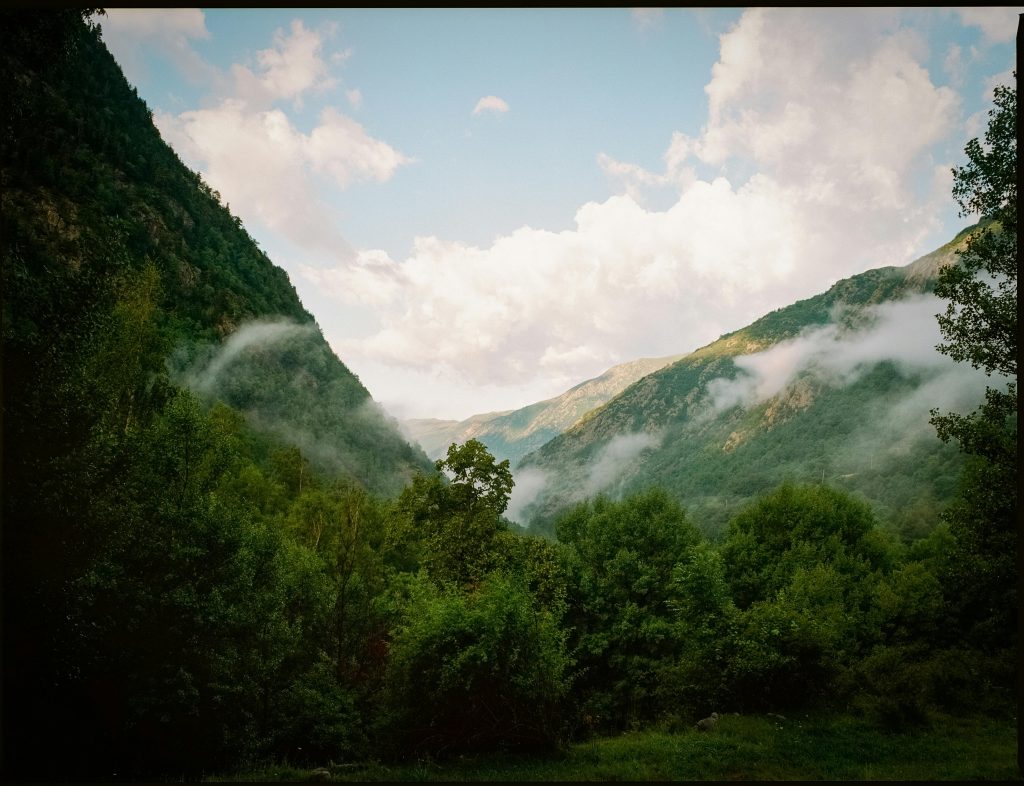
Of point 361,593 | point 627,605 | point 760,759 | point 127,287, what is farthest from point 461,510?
point 127,287

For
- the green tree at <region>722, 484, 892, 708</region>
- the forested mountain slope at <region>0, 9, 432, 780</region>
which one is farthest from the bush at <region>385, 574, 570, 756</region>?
the green tree at <region>722, 484, 892, 708</region>

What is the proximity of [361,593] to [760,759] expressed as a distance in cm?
2102

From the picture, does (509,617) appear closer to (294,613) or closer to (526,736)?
(526,736)

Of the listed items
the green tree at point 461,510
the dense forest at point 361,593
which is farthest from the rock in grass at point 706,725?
the green tree at point 461,510

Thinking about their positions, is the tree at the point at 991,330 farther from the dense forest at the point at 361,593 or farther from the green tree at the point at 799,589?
the green tree at the point at 799,589

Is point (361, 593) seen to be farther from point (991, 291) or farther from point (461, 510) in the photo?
point (991, 291)

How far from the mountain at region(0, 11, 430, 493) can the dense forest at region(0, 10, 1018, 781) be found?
0.10m

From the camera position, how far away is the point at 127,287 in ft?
74.2

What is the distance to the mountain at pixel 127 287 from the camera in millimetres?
9023

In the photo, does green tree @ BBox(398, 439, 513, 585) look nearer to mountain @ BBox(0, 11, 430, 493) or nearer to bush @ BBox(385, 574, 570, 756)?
bush @ BBox(385, 574, 570, 756)

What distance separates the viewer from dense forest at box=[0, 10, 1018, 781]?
30.7 feet

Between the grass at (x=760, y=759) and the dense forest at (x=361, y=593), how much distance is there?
107 centimetres

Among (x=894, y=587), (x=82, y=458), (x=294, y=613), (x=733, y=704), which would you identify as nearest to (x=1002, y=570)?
(x=733, y=704)

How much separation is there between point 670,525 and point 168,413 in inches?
1003
